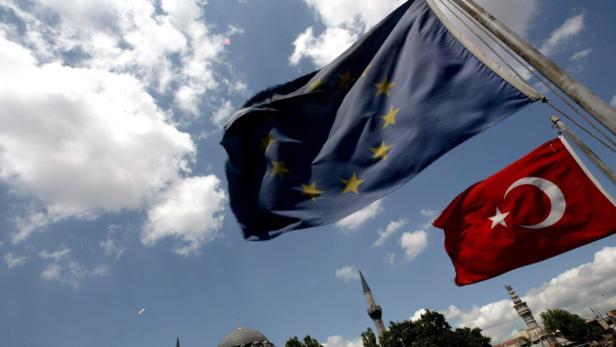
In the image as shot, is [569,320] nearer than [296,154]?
No

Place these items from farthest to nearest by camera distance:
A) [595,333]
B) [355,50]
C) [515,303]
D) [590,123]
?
[515,303] → [595,333] → [355,50] → [590,123]

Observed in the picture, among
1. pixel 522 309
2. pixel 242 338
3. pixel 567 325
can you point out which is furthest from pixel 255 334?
pixel 567 325

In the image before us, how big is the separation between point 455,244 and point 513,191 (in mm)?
937

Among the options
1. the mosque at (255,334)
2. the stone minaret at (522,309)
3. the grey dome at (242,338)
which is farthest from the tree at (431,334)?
the grey dome at (242,338)

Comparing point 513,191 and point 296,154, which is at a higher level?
point 296,154

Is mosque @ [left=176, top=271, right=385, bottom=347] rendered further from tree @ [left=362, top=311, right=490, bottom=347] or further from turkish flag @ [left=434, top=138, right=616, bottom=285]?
turkish flag @ [left=434, top=138, right=616, bottom=285]

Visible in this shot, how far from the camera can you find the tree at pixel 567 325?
75438 millimetres

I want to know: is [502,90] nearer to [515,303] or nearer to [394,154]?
[394,154]

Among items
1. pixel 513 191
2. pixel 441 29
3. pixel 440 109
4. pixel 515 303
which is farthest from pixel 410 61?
pixel 515 303

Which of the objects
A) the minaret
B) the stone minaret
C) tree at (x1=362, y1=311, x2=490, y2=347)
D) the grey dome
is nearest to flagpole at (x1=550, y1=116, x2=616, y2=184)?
tree at (x1=362, y1=311, x2=490, y2=347)

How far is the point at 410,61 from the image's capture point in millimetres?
4801

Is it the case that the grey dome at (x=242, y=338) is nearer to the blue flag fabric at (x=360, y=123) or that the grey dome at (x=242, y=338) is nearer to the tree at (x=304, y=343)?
the tree at (x=304, y=343)

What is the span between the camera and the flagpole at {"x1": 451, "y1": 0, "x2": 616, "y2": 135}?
266 centimetres

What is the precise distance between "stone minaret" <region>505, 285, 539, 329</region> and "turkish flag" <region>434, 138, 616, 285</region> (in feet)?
286
